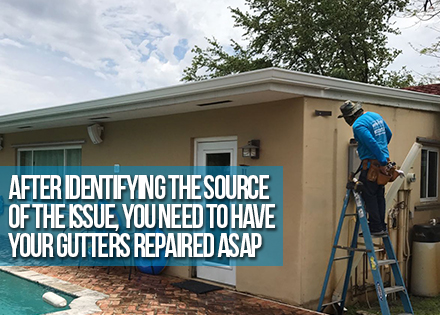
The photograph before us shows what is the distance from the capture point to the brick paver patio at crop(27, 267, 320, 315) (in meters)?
5.12

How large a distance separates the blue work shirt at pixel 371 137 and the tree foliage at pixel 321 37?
14.0 metres

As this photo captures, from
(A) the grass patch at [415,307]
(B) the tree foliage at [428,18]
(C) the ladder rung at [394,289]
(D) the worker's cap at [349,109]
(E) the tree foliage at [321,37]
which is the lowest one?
(A) the grass patch at [415,307]

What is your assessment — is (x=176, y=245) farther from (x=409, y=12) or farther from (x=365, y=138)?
(x=409, y=12)

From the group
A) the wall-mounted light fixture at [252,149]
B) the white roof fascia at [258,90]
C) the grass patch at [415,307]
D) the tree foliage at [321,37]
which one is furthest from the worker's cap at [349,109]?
the tree foliage at [321,37]

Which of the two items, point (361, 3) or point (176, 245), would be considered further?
point (361, 3)

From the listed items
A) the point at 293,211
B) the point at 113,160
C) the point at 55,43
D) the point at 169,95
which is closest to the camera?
the point at 293,211

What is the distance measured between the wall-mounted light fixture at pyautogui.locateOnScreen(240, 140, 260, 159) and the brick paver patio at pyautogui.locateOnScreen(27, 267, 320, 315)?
1714mm

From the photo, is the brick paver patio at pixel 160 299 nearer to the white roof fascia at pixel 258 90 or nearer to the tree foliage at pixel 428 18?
the white roof fascia at pixel 258 90

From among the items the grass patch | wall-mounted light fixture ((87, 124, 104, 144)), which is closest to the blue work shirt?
the grass patch

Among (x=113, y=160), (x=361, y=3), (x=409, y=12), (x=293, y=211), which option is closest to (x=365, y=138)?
(x=293, y=211)

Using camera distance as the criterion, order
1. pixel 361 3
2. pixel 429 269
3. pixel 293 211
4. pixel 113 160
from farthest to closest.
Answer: pixel 361 3
pixel 113 160
pixel 429 269
pixel 293 211

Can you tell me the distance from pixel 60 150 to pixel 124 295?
4.68m

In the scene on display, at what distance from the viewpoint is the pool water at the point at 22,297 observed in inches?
214

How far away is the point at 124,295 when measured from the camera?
5.79 metres
